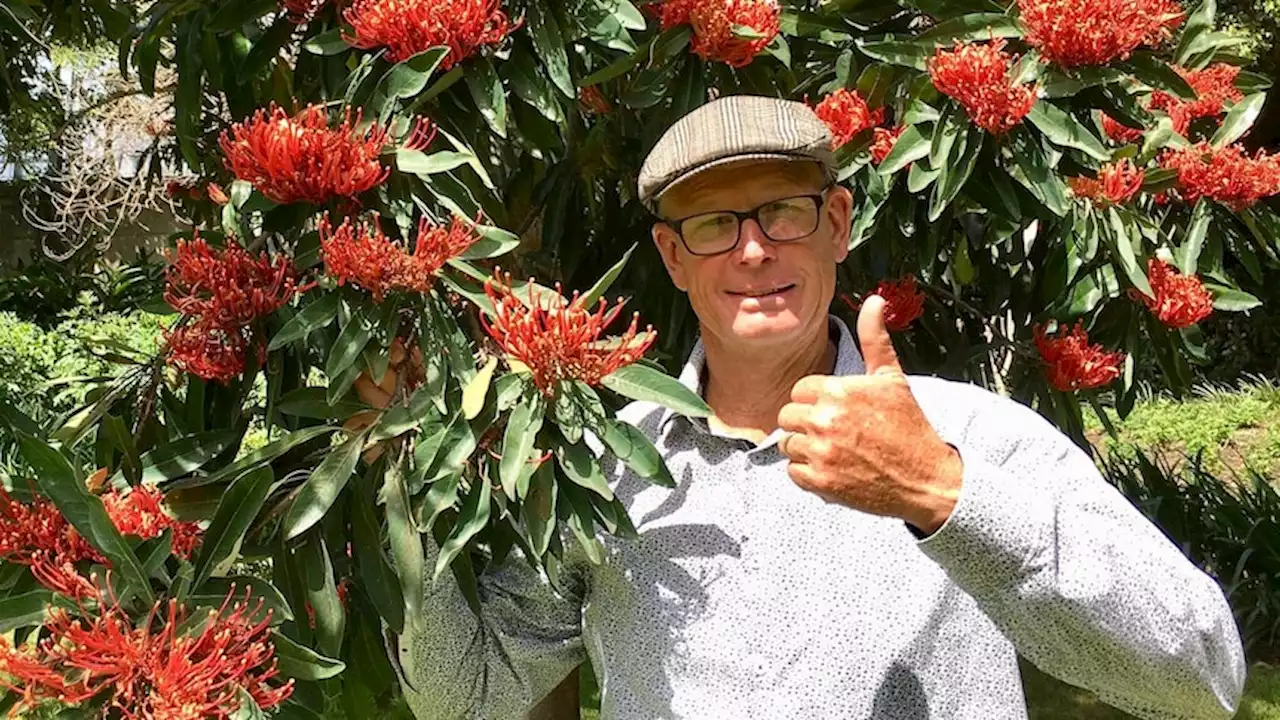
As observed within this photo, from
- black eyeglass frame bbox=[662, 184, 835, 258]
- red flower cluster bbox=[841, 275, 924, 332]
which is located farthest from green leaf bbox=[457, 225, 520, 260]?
red flower cluster bbox=[841, 275, 924, 332]

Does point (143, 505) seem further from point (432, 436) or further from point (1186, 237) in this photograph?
point (1186, 237)

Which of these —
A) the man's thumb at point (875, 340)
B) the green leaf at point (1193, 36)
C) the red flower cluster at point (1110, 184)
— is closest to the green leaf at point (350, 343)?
the man's thumb at point (875, 340)

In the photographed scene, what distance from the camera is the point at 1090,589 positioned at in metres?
1.15

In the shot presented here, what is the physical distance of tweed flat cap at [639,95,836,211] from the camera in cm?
151

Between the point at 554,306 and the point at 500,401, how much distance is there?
0.37ft

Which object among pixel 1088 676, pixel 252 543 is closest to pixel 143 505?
pixel 252 543

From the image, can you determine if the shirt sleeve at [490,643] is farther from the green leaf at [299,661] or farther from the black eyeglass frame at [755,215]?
the black eyeglass frame at [755,215]

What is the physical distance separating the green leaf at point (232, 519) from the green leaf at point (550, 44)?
0.66 metres

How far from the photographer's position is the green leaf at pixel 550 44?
1681 millimetres

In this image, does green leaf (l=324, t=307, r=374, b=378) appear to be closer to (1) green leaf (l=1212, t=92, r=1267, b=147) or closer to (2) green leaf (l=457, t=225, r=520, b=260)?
(2) green leaf (l=457, t=225, r=520, b=260)

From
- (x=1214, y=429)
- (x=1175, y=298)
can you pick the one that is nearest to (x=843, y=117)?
(x=1175, y=298)

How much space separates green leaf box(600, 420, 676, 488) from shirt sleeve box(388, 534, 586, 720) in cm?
31

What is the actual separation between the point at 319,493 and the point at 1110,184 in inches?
51.5

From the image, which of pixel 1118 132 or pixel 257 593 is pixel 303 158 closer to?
pixel 257 593
